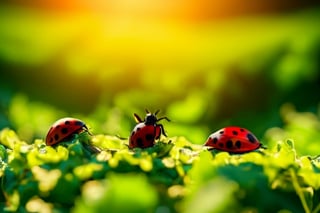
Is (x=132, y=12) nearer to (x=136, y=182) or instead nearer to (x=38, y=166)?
(x=38, y=166)

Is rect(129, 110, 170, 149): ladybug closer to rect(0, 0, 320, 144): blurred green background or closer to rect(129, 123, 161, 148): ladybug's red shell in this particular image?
rect(129, 123, 161, 148): ladybug's red shell

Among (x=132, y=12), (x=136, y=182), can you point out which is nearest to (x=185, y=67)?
(x=132, y=12)

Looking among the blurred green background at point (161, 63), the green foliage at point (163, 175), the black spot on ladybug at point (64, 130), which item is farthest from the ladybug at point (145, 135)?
the blurred green background at point (161, 63)

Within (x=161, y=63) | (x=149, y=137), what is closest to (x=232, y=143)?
(x=149, y=137)

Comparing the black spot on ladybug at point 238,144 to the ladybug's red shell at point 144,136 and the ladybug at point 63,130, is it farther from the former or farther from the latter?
the ladybug at point 63,130

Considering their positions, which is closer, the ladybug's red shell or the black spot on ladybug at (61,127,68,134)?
the ladybug's red shell

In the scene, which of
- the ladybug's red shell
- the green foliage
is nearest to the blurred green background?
the ladybug's red shell

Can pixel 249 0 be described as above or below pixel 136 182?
above
